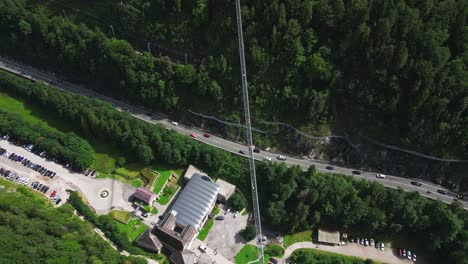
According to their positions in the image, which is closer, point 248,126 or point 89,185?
point 89,185

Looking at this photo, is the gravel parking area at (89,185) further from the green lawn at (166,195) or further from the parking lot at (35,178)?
the green lawn at (166,195)

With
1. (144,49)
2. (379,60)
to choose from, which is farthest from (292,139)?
(144,49)

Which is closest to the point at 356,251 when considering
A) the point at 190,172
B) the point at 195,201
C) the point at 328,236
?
the point at 328,236

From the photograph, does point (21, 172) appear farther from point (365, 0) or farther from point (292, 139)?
point (365, 0)

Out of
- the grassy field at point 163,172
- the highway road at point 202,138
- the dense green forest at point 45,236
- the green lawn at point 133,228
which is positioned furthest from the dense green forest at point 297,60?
the dense green forest at point 45,236

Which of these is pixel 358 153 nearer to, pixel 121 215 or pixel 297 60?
pixel 297 60
